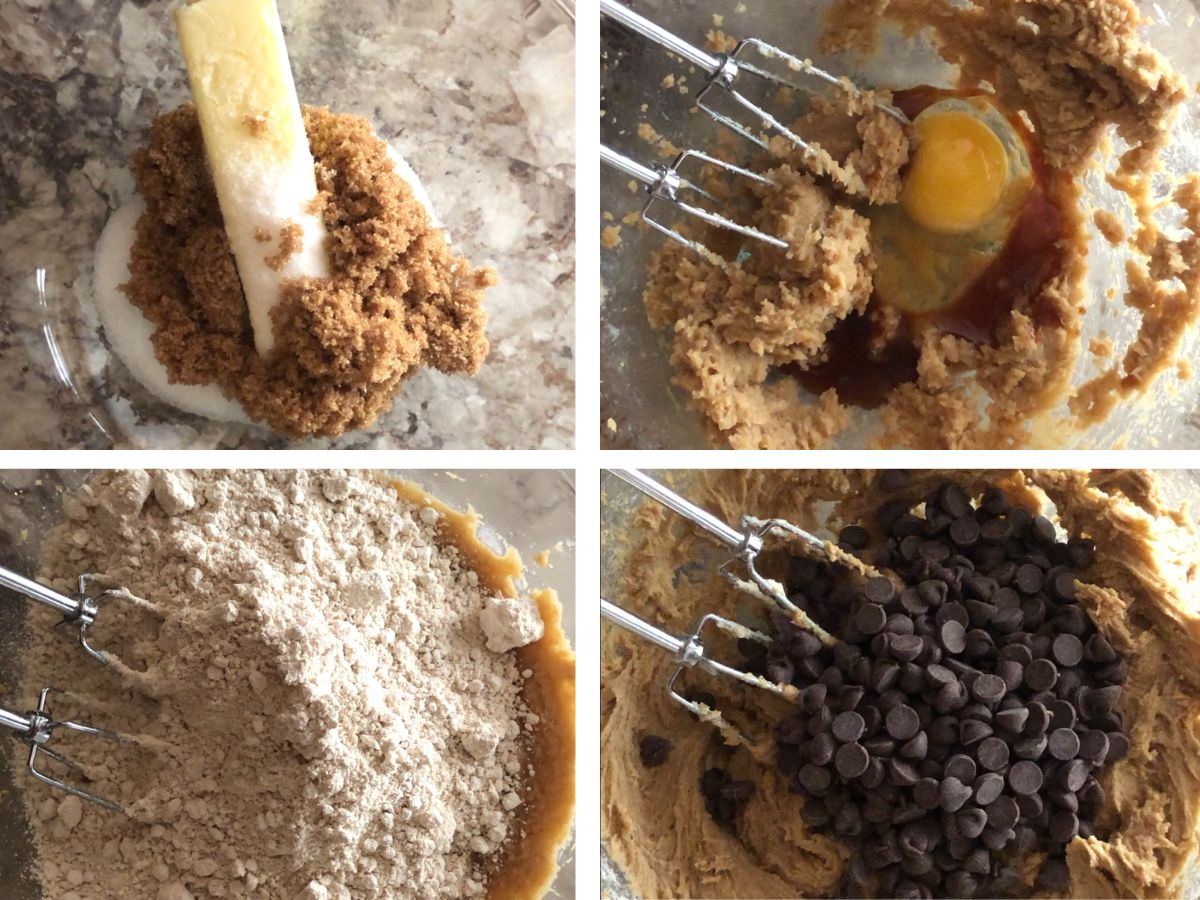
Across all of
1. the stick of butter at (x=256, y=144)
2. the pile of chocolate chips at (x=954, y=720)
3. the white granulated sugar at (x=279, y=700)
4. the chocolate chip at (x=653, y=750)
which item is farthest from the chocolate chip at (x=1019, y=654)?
the stick of butter at (x=256, y=144)

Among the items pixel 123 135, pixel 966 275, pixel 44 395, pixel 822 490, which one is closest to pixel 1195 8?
pixel 966 275

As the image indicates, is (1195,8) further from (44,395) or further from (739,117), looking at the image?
(44,395)

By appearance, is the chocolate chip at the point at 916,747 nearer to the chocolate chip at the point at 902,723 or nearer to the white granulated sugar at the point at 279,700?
the chocolate chip at the point at 902,723

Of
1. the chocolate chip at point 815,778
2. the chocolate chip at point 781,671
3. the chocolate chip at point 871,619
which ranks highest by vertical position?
the chocolate chip at point 871,619

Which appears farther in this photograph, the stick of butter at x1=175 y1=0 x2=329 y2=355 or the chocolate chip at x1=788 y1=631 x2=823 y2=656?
the chocolate chip at x1=788 y1=631 x2=823 y2=656

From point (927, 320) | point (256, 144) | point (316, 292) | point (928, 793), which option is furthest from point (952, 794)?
point (256, 144)

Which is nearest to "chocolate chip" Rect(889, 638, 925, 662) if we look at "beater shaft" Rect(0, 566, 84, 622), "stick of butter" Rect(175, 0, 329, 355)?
"stick of butter" Rect(175, 0, 329, 355)

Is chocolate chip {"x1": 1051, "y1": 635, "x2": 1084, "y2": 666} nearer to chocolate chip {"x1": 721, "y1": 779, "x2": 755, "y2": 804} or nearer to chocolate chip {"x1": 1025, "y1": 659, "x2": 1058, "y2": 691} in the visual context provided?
chocolate chip {"x1": 1025, "y1": 659, "x2": 1058, "y2": 691}
